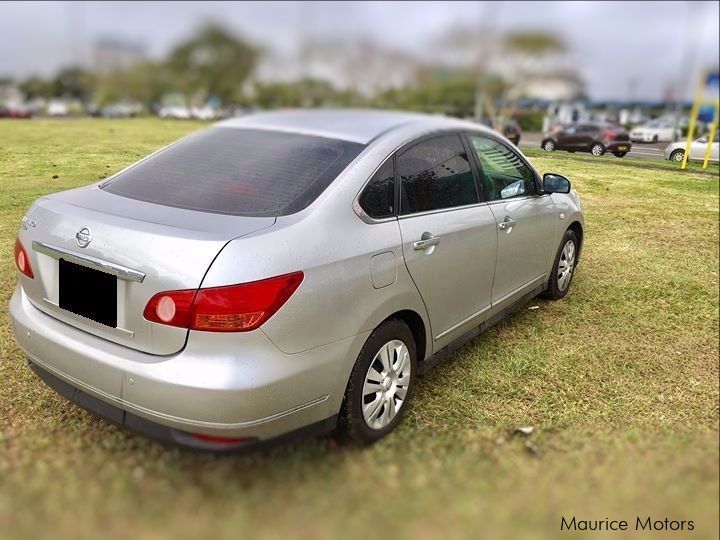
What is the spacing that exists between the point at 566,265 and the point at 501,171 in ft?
4.72

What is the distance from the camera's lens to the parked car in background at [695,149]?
5.07m

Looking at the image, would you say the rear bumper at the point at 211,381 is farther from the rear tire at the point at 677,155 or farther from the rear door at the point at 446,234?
the rear tire at the point at 677,155

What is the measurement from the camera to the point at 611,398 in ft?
11.0

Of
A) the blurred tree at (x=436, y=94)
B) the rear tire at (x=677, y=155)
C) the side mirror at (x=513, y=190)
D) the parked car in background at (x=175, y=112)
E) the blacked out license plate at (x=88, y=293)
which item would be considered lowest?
the blacked out license plate at (x=88, y=293)

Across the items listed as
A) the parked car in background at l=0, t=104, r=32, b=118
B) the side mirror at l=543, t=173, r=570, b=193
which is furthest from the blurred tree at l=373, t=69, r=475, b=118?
the parked car in background at l=0, t=104, r=32, b=118

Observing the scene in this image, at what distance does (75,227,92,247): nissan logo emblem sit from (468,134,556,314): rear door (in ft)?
7.23

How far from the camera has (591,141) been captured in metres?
5.03

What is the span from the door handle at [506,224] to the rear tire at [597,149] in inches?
70.1

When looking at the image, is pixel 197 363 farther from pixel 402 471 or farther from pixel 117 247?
pixel 402 471

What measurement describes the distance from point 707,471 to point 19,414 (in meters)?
3.10

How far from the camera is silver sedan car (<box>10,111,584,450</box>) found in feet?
6.87

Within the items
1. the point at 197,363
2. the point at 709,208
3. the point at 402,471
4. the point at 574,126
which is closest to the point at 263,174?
the point at 197,363

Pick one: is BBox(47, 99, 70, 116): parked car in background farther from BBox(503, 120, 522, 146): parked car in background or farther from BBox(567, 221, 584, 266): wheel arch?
BBox(567, 221, 584, 266): wheel arch

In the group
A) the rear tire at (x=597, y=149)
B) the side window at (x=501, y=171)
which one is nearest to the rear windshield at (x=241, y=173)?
the side window at (x=501, y=171)
